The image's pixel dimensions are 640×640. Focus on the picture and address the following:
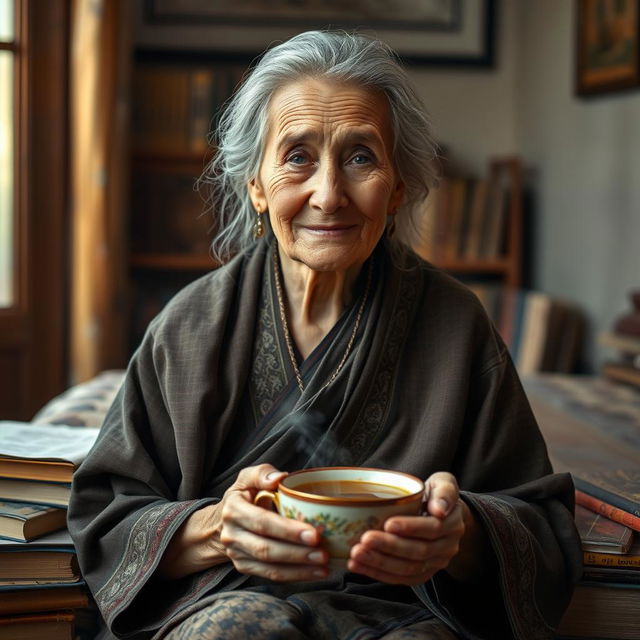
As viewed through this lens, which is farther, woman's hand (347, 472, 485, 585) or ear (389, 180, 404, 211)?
ear (389, 180, 404, 211)

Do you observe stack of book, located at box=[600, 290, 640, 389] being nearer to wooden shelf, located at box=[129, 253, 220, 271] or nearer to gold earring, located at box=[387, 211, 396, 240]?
gold earring, located at box=[387, 211, 396, 240]

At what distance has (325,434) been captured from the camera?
4.77ft

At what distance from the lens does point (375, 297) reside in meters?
1.55

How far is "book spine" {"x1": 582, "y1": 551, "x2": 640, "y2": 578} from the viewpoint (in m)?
1.38

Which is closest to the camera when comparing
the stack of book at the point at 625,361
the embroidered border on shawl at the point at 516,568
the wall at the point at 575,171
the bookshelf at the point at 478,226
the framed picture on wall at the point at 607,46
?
the embroidered border on shawl at the point at 516,568

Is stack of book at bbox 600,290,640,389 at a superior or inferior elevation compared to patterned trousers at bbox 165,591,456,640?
superior

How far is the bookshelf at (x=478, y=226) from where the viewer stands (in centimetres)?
405

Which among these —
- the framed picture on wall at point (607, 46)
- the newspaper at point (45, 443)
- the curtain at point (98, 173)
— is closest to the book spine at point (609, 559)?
the newspaper at point (45, 443)

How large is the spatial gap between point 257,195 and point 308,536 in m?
0.70

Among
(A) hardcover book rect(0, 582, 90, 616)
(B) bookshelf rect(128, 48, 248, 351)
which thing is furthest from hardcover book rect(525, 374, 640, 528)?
(B) bookshelf rect(128, 48, 248, 351)

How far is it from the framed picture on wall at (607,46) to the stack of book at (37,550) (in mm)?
2392

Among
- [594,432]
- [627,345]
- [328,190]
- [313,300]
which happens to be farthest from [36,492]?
[627,345]

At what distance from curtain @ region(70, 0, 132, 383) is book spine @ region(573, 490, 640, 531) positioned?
245 centimetres

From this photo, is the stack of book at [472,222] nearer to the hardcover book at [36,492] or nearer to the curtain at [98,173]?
the curtain at [98,173]
